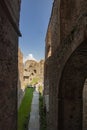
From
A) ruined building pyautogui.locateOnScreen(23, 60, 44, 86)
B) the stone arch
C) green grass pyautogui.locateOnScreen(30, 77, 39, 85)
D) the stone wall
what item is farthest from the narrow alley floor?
ruined building pyautogui.locateOnScreen(23, 60, 44, 86)

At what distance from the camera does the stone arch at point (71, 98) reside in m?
6.46

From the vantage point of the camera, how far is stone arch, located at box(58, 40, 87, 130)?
646cm

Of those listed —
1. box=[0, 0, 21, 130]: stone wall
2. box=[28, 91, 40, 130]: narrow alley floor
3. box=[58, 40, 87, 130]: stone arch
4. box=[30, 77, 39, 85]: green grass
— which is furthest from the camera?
box=[30, 77, 39, 85]: green grass

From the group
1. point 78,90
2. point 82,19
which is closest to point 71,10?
point 78,90

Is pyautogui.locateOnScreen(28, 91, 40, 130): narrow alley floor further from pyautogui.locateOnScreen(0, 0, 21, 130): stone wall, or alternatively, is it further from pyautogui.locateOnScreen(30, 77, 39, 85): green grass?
pyautogui.locateOnScreen(30, 77, 39, 85): green grass

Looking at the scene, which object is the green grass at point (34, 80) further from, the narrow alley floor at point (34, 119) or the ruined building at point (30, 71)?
the narrow alley floor at point (34, 119)

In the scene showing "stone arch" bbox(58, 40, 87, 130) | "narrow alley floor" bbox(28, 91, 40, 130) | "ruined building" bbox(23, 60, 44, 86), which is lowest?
"narrow alley floor" bbox(28, 91, 40, 130)

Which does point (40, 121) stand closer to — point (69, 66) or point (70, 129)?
point (70, 129)

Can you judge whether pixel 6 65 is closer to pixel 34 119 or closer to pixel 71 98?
pixel 71 98

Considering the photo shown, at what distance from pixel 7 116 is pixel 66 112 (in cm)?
262

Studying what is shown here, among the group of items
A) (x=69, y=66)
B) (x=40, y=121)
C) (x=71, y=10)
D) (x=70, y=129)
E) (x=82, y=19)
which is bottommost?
(x=40, y=121)

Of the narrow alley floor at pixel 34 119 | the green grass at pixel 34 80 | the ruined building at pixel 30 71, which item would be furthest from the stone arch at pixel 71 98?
the ruined building at pixel 30 71

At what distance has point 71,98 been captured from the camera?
6.74m

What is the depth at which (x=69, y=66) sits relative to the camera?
6.23 meters
